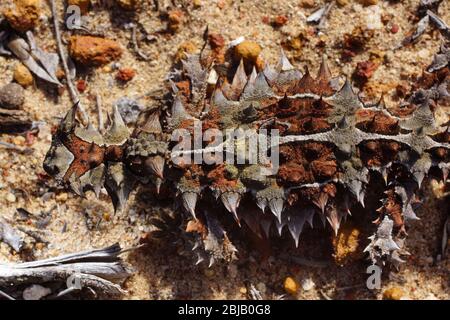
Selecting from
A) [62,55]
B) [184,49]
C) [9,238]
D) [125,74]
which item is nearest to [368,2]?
[184,49]

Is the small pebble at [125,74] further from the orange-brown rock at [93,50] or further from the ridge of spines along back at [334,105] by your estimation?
the ridge of spines along back at [334,105]

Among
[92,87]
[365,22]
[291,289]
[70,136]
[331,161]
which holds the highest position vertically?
[365,22]

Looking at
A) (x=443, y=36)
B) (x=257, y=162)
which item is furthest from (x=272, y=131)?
(x=443, y=36)

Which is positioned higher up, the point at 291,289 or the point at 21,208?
the point at 21,208

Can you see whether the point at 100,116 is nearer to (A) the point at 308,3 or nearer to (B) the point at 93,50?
(B) the point at 93,50

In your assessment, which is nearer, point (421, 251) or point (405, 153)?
point (405, 153)

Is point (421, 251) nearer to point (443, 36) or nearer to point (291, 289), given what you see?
point (291, 289)

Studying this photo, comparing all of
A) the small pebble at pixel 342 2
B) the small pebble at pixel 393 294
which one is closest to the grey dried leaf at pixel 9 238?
the small pebble at pixel 393 294
